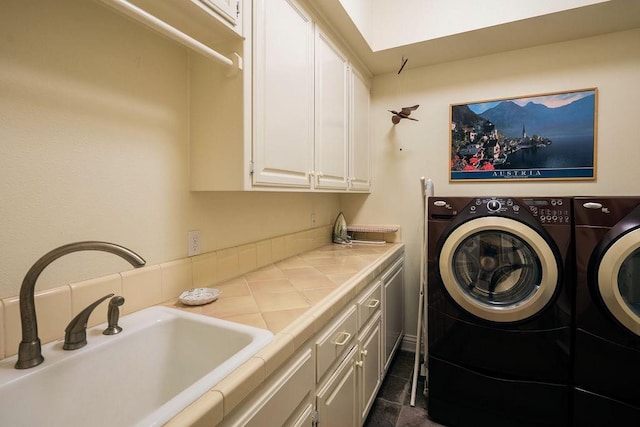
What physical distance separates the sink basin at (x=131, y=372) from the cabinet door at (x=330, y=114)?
0.99m

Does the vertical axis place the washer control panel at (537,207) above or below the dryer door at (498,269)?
above

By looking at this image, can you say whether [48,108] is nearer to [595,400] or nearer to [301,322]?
[301,322]

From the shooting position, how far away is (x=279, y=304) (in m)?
1.13

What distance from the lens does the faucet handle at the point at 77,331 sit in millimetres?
811

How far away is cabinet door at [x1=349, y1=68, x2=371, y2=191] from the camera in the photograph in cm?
221

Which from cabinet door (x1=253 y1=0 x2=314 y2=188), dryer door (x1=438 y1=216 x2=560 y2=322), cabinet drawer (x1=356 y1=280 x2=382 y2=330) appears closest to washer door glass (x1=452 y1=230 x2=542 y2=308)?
dryer door (x1=438 y1=216 x2=560 y2=322)

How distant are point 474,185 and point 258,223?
1.71 m

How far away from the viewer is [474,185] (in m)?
2.35

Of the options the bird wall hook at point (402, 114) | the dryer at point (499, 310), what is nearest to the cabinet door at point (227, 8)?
the dryer at point (499, 310)

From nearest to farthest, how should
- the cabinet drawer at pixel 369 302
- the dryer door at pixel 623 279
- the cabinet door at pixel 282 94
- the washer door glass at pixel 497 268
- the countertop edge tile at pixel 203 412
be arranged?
the countertop edge tile at pixel 203 412 < the cabinet door at pixel 282 94 < the dryer door at pixel 623 279 < the cabinet drawer at pixel 369 302 < the washer door glass at pixel 497 268

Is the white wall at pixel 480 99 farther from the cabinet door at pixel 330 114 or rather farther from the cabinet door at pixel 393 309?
the cabinet door at pixel 330 114

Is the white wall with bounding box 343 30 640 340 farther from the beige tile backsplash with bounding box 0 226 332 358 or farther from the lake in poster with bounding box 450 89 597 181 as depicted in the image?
the beige tile backsplash with bounding box 0 226 332 358

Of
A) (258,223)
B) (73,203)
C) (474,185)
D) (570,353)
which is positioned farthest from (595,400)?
(73,203)

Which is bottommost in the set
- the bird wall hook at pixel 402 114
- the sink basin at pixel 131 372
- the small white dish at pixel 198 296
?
the sink basin at pixel 131 372
